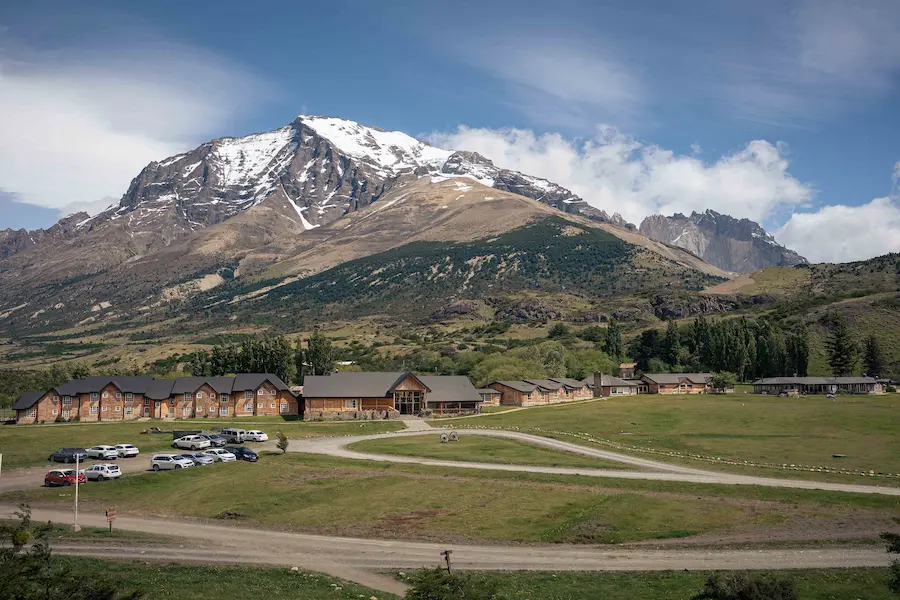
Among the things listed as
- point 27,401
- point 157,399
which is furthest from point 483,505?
point 27,401

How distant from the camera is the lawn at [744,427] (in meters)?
67.6

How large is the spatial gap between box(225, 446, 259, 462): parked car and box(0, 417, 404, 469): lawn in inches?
460

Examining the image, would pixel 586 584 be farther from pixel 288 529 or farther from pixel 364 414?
pixel 364 414

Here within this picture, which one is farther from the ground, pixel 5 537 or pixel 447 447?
pixel 5 537

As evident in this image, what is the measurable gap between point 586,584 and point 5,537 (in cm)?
2317

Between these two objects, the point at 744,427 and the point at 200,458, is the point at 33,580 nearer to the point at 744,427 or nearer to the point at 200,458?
the point at 200,458

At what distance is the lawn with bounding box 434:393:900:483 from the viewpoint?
67562mm

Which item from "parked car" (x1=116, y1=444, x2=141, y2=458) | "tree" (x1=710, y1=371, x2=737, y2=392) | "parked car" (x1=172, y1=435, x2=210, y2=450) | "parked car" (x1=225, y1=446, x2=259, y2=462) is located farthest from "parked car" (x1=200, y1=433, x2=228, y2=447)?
"tree" (x1=710, y1=371, x2=737, y2=392)

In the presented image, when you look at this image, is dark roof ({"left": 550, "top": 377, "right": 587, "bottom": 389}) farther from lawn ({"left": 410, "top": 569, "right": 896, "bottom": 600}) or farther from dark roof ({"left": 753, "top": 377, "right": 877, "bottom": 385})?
lawn ({"left": 410, "top": 569, "right": 896, "bottom": 600})

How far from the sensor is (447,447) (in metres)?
76.1

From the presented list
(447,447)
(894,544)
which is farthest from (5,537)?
(447,447)

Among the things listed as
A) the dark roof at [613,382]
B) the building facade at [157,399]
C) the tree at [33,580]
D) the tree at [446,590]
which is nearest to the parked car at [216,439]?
the building facade at [157,399]

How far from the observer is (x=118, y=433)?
291 ft

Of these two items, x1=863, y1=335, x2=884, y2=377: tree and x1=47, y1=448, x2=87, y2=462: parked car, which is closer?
x1=47, y1=448, x2=87, y2=462: parked car
